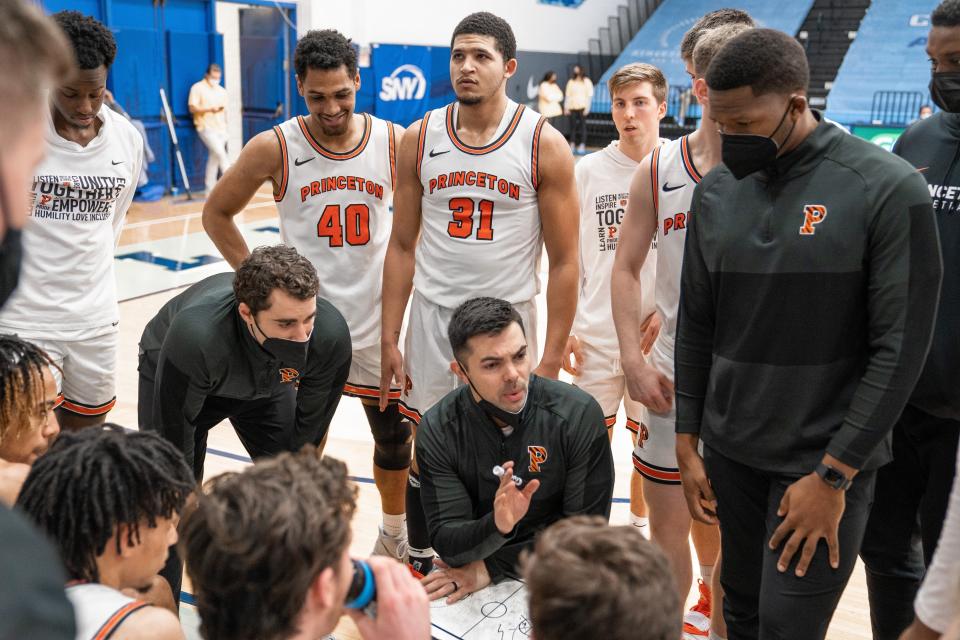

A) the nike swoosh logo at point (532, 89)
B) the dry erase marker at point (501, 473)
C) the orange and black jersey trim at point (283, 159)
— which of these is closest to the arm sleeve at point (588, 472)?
the dry erase marker at point (501, 473)

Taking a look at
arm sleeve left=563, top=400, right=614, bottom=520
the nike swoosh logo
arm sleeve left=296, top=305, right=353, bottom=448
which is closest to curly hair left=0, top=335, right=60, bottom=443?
arm sleeve left=296, top=305, right=353, bottom=448

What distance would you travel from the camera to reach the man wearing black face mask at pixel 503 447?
284 cm

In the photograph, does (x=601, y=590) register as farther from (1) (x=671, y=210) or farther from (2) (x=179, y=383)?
(2) (x=179, y=383)

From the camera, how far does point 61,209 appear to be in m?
3.47

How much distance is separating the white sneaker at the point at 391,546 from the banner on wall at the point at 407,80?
13128 millimetres

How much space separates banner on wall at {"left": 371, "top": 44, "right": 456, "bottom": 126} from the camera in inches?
647

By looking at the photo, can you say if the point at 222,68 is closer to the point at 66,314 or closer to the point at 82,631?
the point at 66,314

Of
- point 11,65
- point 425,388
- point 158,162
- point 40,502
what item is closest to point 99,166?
point 425,388

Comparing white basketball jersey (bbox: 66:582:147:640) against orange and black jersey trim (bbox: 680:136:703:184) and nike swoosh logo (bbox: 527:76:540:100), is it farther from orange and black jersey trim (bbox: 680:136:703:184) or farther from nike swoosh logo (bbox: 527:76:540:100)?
nike swoosh logo (bbox: 527:76:540:100)

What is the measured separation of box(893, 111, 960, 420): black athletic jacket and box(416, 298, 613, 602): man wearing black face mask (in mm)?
962

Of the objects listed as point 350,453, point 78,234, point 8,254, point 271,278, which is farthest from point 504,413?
point 350,453

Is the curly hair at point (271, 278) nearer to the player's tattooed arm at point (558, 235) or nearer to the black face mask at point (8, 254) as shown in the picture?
the player's tattooed arm at point (558, 235)

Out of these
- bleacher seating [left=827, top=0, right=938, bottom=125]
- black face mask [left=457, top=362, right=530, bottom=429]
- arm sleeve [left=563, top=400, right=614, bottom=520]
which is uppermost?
bleacher seating [left=827, top=0, right=938, bottom=125]

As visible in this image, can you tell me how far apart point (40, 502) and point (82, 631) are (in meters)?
0.36
